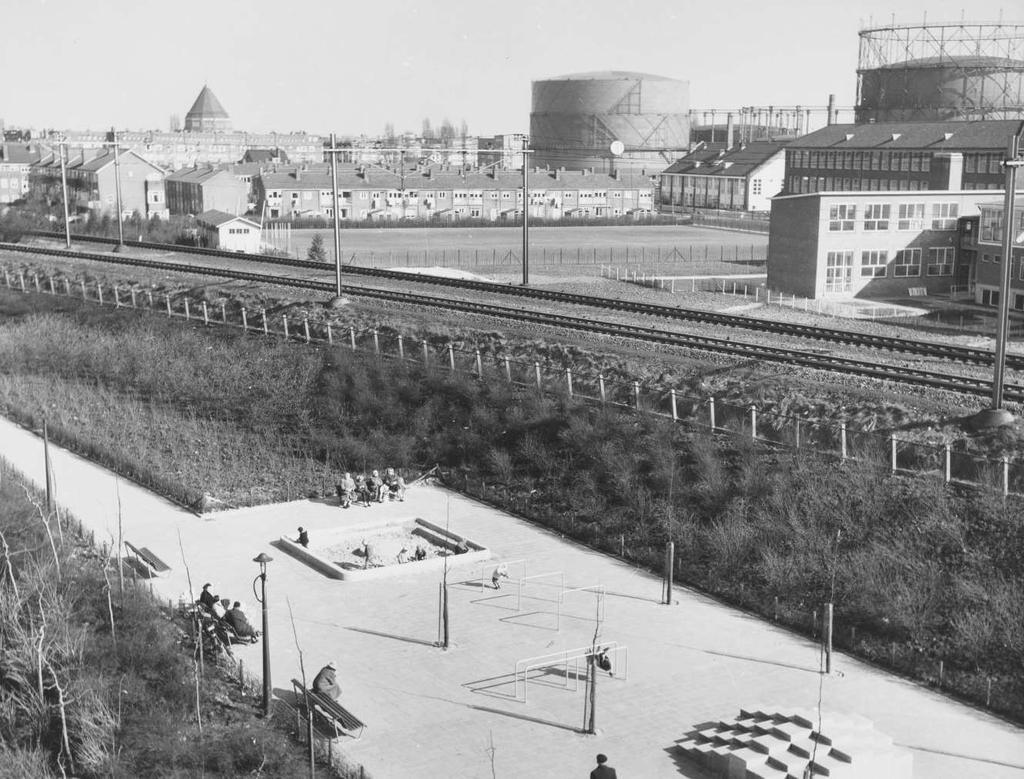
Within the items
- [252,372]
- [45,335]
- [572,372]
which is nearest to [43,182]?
[45,335]

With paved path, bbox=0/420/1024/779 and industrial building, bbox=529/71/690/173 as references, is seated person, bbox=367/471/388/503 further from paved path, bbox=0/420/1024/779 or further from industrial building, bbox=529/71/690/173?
industrial building, bbox=529/71/690/173

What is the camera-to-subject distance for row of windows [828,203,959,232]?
4528 cm

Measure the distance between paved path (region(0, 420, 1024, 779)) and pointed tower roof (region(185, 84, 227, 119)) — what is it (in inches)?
6364

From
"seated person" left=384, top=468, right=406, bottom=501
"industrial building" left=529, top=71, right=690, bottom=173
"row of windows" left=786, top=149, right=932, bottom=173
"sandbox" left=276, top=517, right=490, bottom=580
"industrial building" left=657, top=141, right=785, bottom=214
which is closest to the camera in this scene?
"sandbox" left=276, top=517, right=490, bottom=580

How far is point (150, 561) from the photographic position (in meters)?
20.2

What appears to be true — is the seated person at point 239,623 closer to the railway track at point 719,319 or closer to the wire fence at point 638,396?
the wire fence at point 638,396

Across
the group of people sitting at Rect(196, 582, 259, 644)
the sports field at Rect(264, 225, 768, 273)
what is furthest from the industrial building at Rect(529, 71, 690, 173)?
the group of people sitting at Rect(196, 582, 259, 644)

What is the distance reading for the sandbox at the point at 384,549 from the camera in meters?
20.7

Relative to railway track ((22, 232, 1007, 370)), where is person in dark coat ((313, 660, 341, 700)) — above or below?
below

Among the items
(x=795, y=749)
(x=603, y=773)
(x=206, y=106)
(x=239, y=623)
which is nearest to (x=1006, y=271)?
Result: (x=795, y=749)

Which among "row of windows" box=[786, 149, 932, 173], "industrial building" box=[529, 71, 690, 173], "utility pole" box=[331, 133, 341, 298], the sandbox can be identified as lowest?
the sandbox

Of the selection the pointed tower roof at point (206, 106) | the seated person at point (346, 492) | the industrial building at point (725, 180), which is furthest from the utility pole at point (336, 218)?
the pointed tower roof at point (206, 106)

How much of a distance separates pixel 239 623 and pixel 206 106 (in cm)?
16864

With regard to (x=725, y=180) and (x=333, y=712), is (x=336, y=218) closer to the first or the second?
(x=333, y=712)
